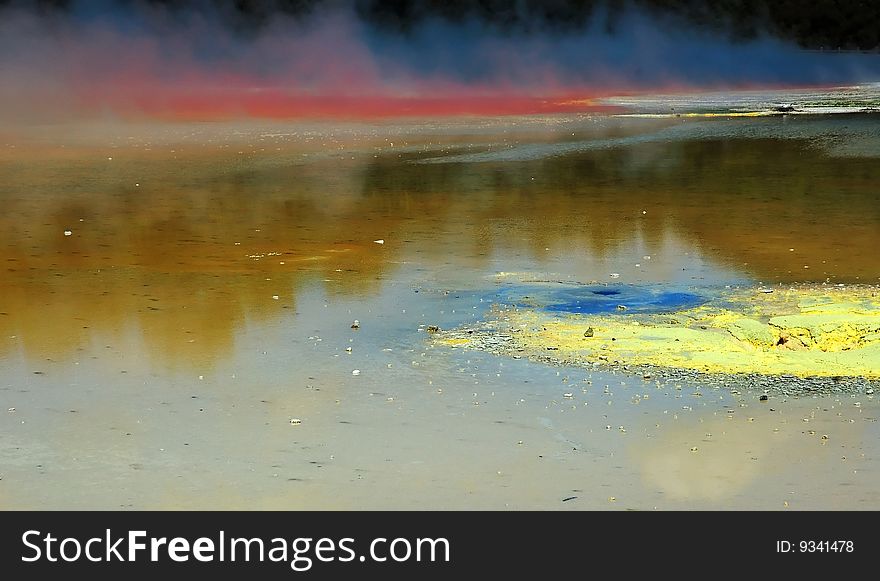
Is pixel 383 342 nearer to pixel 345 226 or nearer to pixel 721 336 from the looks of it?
pixel 721 336

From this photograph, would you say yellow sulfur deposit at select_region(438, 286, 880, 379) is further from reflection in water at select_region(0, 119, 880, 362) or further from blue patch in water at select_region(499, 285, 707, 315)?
reflection in water at select_region(0, 119, 880, 362)

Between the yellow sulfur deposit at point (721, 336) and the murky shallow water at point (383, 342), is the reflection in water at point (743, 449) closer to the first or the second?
the murky shallow water at point (383, 342)

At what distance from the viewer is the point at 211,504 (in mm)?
5875

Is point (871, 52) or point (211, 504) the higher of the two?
point (871, 52)

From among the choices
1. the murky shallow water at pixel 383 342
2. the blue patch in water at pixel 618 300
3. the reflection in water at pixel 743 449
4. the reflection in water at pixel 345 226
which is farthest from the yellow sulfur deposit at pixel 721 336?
the reflection in water at pixel 345 226

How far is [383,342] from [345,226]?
5594 millimetres

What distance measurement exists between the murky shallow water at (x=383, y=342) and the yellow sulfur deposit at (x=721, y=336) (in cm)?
38

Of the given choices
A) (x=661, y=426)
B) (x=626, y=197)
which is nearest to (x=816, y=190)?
(x=626, y=197)

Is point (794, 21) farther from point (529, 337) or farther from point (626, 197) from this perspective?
point (529, 337)

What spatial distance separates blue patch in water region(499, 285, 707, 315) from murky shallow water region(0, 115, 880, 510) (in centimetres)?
22

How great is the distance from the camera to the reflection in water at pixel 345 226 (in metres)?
10.2

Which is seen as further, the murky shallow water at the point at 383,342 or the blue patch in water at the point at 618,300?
the blue patch in water at the point at 618,300

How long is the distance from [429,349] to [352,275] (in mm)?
2772
